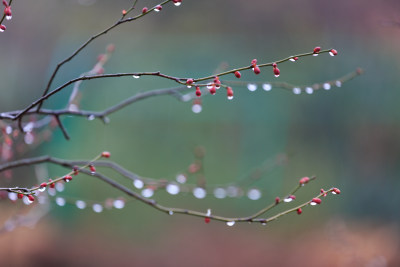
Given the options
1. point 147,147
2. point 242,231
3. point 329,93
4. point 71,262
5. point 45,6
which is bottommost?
point 71,262

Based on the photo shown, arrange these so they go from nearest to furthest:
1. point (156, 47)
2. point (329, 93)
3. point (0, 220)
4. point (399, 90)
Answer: point (0, 220), point (399, 90), point (329, 93), point (156, 47)

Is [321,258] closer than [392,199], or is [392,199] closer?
[392,199]

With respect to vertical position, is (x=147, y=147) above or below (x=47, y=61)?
below

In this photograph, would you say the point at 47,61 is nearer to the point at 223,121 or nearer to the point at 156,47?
the point at 156,47

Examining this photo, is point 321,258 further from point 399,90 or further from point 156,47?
point 156,47

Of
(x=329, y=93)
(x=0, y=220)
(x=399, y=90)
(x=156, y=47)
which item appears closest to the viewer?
(x=0, y=220)

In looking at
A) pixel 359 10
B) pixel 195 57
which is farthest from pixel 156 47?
pixel 359 10

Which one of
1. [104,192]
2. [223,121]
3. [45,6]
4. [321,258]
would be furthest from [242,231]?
[45,6]
